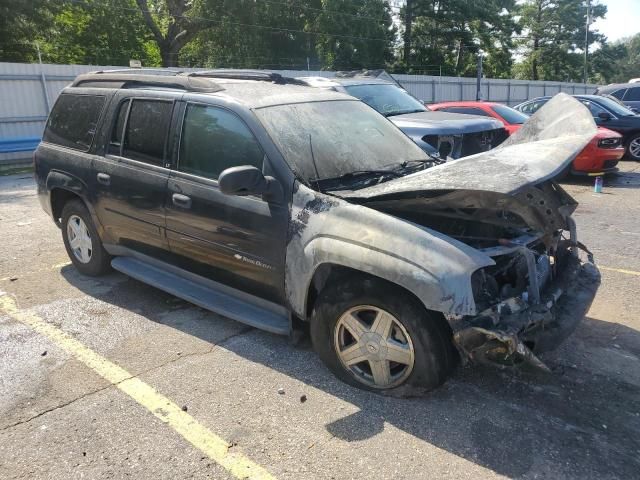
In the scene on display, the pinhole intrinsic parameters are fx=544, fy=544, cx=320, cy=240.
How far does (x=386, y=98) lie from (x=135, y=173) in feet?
19.7

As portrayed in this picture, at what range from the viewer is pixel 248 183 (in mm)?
3279

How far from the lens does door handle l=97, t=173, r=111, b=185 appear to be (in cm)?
466

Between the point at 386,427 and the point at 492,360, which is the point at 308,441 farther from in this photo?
the point at 492,360

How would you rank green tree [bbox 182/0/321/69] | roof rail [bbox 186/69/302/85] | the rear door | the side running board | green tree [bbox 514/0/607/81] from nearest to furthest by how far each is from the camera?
the side running board < the rear door < roof rail [bbox 186/69/302/85] < green tree [bbox 182/0/321/69] < green tree [bbox 514/0/607/81]

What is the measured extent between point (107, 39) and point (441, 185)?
3565 cm

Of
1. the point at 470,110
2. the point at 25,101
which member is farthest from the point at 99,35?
the point at 470,110

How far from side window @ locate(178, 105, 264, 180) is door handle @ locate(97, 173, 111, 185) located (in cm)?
93

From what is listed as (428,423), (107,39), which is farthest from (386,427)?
(107,39)

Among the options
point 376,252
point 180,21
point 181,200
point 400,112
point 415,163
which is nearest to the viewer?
point 376,252

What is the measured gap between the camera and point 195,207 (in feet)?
13.0

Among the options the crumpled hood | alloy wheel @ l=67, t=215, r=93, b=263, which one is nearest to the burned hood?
alloy wheel @ l=67, t=215, r=93, b=263

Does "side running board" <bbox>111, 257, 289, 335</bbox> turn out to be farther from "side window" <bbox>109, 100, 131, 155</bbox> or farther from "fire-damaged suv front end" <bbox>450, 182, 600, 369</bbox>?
"fire-damaged suv front end" <bbox>450, 182, 600, 369</bbox>

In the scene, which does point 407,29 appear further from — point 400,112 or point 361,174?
point 361,174

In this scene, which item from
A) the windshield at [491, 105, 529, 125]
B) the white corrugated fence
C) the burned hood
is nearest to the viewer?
the burned hood
